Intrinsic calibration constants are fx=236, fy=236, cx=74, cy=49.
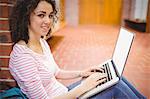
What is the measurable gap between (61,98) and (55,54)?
2627 mm

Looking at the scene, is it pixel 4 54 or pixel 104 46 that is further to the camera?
pixel 104 46

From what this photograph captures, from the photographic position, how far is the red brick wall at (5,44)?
150 centimetres

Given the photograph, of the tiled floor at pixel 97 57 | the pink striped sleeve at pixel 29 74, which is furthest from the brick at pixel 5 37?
the tiled floor at pixel 97 57

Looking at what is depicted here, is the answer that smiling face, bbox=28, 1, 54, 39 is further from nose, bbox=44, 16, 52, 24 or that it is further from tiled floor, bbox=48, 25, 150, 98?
tiled floor, bbox=48, 25, 150, 98

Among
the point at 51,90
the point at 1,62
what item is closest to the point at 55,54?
the point at 1,62

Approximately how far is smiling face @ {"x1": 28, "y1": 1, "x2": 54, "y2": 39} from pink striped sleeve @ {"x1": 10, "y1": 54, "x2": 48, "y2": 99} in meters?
0.13

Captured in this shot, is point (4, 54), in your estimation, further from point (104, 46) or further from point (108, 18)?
point (108, 18)

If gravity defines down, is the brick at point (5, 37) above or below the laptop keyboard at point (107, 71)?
above

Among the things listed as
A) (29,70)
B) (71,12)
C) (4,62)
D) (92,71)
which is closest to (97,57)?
(4,62)

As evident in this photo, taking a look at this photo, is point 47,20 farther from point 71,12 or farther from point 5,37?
point 71,12

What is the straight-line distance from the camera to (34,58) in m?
0.96

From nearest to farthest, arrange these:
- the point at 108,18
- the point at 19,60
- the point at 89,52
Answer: the point at 19,60 → the point at 89,52 → the point at 108,18

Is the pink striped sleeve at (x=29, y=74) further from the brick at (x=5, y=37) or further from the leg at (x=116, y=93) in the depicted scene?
the brick at (x=5, y=37)

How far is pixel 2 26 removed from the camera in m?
1.56
